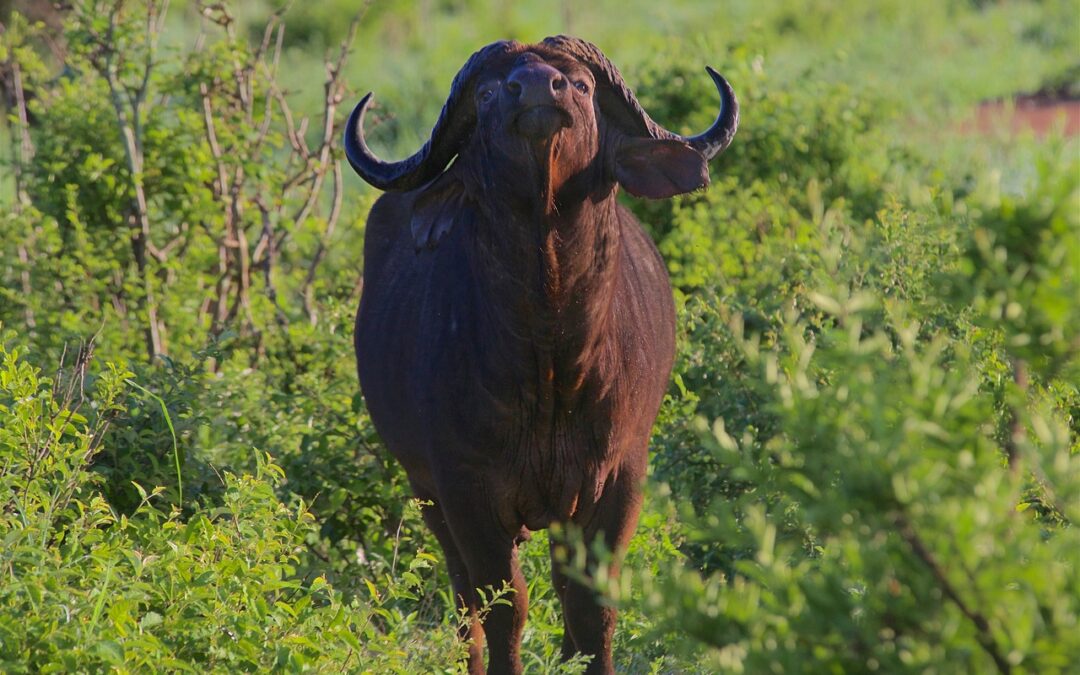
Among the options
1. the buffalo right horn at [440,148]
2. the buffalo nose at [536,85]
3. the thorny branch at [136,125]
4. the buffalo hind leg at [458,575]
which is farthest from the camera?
the thorny branch at [136,125]

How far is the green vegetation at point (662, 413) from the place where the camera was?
2.92m

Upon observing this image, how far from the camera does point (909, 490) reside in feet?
9.21

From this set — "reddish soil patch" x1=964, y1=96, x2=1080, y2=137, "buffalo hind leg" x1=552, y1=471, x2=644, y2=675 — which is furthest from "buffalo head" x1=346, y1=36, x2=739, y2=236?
"reddish soil patch" x1=964, y1=96, x2=1080, y2=137

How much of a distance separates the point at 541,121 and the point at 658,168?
1.93 feet

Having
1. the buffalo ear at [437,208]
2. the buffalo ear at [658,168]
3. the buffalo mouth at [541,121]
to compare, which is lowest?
the buffalo ear at [437,208]

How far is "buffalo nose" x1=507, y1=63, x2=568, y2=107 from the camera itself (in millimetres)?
4383

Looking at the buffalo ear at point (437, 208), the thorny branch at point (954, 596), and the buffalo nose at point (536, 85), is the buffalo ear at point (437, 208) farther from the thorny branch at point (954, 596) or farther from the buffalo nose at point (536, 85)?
the thorny branch at point (954, 596)

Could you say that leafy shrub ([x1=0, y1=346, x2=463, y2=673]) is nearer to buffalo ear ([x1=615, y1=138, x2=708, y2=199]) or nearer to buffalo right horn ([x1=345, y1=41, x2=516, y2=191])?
buffalo right horn ([x1=345, y1=41, x2=516, y2=191])

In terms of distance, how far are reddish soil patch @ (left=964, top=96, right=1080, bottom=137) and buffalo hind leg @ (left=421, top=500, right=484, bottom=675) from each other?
32.0 feet

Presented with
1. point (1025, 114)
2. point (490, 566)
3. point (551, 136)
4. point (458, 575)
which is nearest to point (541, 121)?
point (551, 136)

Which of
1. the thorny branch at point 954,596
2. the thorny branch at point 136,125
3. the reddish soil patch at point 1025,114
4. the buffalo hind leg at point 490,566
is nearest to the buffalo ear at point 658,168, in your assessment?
the buffalo hind leg at point 490,566

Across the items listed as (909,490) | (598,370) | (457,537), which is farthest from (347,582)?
(909,490)

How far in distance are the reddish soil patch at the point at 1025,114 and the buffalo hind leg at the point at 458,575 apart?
974 centimetres

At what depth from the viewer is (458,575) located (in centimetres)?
559
